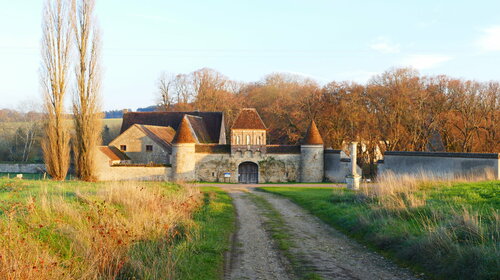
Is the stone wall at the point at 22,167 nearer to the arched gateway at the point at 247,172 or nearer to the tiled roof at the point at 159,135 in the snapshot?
the tiled roof at the point at 159,135

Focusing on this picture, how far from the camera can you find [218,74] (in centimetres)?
6600

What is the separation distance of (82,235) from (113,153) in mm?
34923

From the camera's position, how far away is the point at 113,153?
137ft

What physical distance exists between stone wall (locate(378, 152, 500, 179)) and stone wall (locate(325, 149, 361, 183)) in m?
5.39

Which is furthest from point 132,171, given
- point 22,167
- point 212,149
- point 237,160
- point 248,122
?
point 22,167

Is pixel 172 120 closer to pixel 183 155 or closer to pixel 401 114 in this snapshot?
pixel 183 155

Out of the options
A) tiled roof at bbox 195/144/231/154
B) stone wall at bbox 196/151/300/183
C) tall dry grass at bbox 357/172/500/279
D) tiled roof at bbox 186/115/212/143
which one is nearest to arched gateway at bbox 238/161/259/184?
stone wall at bbox 196/151/300/183

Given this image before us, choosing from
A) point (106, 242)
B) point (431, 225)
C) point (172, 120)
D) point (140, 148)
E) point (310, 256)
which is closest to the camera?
point (106, 242)

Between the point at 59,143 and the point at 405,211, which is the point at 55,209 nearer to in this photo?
the point at 405,211

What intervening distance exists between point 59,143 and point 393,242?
21.5 meters

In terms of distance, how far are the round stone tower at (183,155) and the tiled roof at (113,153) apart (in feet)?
19.3

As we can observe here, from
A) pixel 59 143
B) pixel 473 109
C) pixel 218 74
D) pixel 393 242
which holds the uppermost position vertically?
pixel 218 74

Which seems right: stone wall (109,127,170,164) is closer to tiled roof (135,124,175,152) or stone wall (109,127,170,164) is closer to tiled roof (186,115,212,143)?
tiled roof (135,124,175,152)

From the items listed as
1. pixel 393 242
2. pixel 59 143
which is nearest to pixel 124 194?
pixel 393 242
